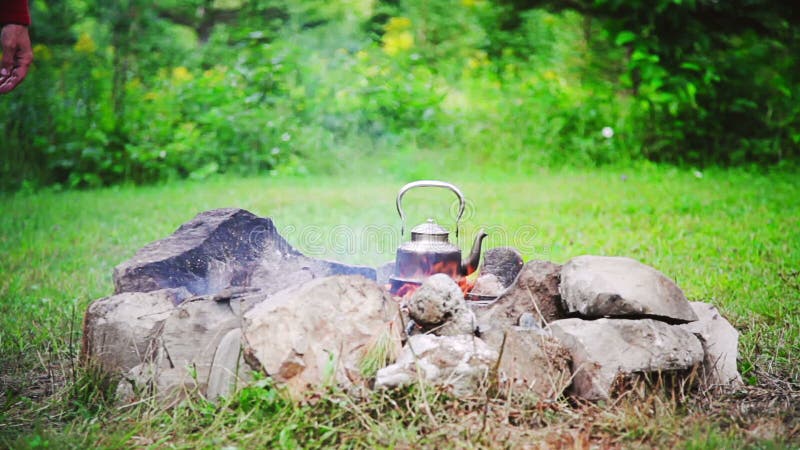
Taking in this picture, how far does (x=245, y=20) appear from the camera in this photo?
13.1 m

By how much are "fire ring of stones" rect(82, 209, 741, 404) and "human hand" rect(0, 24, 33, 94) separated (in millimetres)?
790

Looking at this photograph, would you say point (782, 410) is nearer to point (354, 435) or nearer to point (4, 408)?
point (354, 435)

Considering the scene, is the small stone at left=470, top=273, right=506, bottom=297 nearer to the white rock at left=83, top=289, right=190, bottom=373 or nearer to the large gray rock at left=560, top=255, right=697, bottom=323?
the large gray rock at left=560, top=255, right=697, bottom=323

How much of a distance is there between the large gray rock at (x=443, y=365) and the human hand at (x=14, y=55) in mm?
1739

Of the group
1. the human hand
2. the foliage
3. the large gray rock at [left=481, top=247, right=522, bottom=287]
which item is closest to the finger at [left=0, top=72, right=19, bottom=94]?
the human hand

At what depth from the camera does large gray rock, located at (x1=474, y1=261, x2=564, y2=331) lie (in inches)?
110

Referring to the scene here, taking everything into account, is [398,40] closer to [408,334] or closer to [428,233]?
[428,233]

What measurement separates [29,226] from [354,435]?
4757 mm

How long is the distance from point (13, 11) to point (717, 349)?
2797mm

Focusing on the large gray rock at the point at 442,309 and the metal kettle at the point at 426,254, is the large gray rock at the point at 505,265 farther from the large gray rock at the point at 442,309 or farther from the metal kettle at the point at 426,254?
the large gray rock at the point at 442,309

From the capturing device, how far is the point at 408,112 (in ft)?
30.0

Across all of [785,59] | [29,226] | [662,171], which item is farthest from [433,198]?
[785,59]

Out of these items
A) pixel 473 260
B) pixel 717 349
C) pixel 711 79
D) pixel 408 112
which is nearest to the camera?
pixel 717 349

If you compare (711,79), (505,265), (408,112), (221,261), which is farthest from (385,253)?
(711,79)
